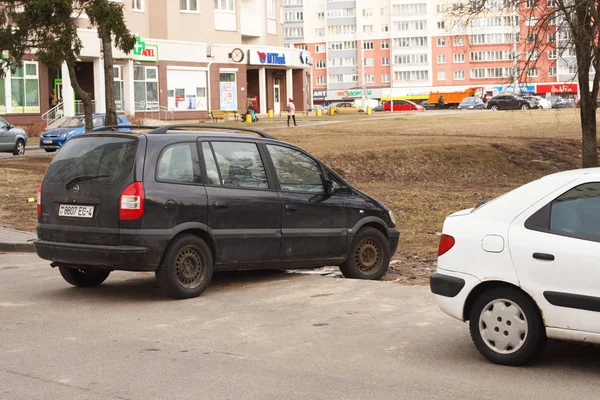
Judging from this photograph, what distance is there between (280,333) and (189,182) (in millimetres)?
2366

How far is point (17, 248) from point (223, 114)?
55.0 meters

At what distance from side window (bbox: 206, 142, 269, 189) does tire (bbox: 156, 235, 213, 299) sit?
80 centimetres

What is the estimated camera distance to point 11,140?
3766 cm

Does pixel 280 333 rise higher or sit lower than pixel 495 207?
lower

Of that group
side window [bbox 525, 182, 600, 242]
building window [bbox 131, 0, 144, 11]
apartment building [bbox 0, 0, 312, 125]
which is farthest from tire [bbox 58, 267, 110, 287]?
building window [bbox 131, 0, 144, 11]

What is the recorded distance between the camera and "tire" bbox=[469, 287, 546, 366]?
6.88 meters

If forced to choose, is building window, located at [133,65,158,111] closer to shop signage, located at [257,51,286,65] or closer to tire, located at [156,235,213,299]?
shop signage, located at [257,51,286,65]

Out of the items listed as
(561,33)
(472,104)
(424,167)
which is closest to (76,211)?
(561,33)

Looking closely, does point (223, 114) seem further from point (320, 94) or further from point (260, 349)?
point (320, 94)

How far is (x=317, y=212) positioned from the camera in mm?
11000

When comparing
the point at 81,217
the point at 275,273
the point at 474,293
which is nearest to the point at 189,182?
the point at 81,217

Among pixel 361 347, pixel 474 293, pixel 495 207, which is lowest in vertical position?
pixel 361 347

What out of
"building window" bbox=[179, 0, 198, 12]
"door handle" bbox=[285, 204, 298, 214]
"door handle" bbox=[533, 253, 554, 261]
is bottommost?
"door handle" bbox=[533, 253, 554, 261]

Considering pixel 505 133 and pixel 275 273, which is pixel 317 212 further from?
pixel 505 133
